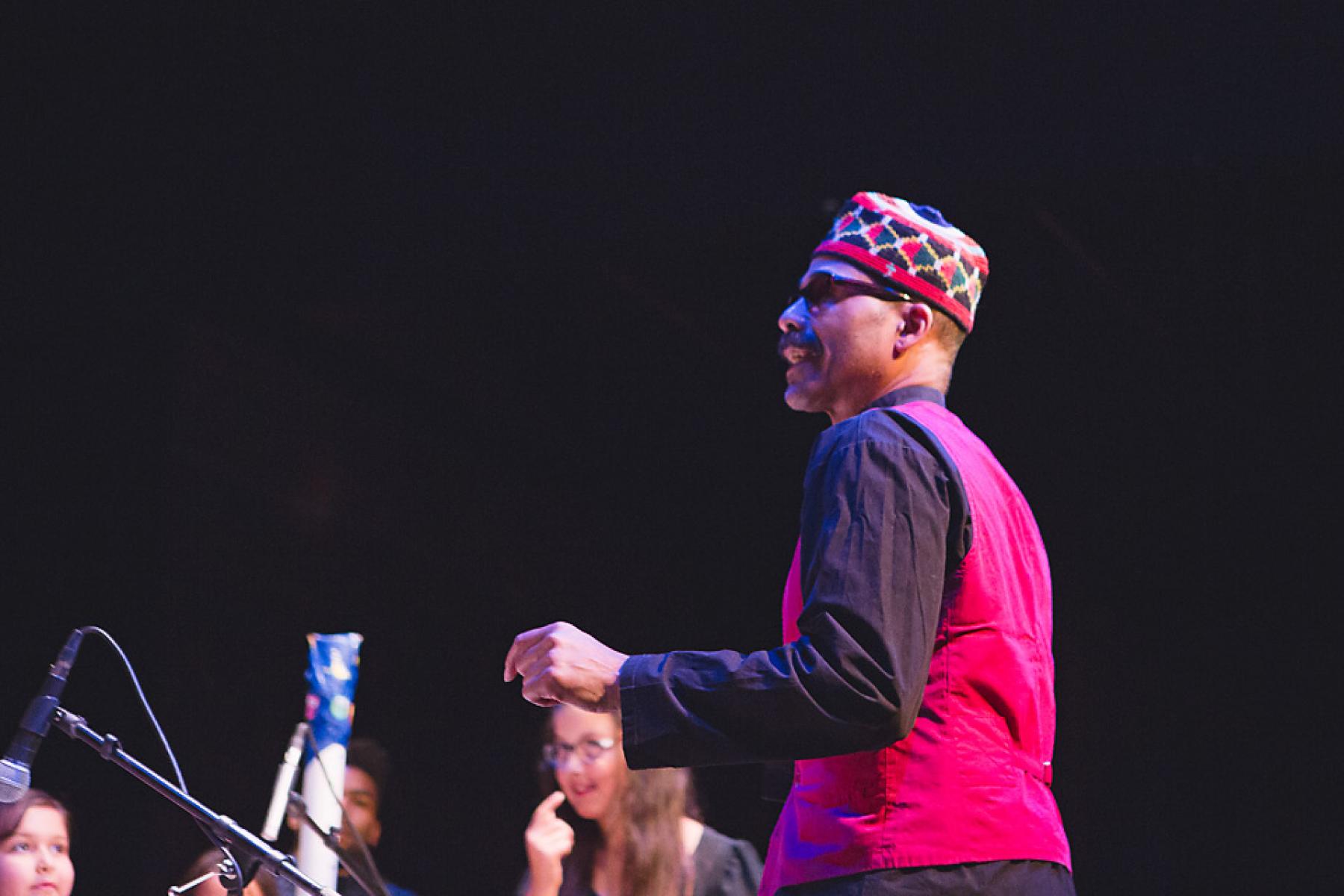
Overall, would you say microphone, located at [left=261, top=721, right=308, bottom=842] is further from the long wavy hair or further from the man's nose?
the long wavy hair

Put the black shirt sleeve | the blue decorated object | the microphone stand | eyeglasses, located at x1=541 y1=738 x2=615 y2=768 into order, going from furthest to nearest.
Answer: eyeglasses, located at x1=541 y1=738 x2=615 y2=768, the blue decorated object, the microphone stand, the black shirt sleeve

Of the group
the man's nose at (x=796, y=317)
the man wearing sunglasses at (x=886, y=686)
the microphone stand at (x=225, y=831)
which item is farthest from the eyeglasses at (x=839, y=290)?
the microphone stand at (x=225, y=831)

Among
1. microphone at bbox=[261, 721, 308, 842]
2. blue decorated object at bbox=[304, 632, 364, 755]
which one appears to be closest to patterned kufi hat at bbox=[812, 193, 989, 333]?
blue decorated object at bbox=[304, 632, 364, 755]

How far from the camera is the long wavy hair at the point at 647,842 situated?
3.74m

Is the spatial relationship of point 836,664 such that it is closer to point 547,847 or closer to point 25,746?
point 25,746

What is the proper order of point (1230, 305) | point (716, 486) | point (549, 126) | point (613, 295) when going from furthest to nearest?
point (716, 486) → point (613, 295) → point (1230, 305) → point (549, 126)

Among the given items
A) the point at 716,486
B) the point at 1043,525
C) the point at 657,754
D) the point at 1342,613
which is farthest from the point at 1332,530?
the point at 657,754

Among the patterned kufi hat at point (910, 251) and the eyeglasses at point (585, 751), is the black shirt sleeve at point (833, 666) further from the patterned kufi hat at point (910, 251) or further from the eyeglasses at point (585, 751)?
the eyeglasses at point (585, 751)

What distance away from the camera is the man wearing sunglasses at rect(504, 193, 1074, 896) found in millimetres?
1494

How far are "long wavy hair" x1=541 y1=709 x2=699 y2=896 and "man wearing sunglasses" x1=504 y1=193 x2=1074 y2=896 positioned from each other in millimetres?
2085

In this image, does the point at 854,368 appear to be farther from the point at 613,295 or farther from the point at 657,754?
the point at 613,295

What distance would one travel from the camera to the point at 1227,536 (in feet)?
22.7

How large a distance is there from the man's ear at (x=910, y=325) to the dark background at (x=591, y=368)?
1.76 m

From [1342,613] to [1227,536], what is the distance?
0.61 meters
